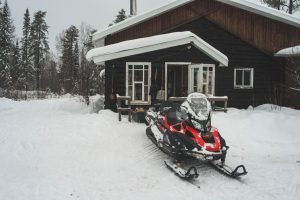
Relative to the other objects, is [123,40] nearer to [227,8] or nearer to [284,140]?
[227,8]

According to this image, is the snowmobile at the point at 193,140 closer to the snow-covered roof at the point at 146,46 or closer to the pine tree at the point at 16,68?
the snow-covered roof at the point at 146,46

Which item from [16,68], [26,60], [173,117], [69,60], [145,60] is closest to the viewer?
[173,117]

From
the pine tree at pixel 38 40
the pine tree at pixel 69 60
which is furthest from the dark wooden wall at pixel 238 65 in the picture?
the pine tree at pixel 38 40

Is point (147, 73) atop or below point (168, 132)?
atop

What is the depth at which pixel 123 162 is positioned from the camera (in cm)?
707

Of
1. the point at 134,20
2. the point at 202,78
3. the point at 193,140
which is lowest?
the point at 193,140

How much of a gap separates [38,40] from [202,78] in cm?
3649

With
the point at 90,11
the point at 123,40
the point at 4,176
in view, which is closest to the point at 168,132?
the point at 4,176

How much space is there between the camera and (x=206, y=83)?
14422mm

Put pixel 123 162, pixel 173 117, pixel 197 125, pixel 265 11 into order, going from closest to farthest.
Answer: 1. pixel 197 125
2. pixel 123 162
3. pixel 173 117
4. pixel 265 11

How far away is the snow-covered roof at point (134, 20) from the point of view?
1501 cm

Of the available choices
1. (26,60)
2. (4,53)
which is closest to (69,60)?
(26,60)

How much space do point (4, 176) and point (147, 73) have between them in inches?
362

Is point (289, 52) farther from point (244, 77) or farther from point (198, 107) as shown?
point (198, 107)
